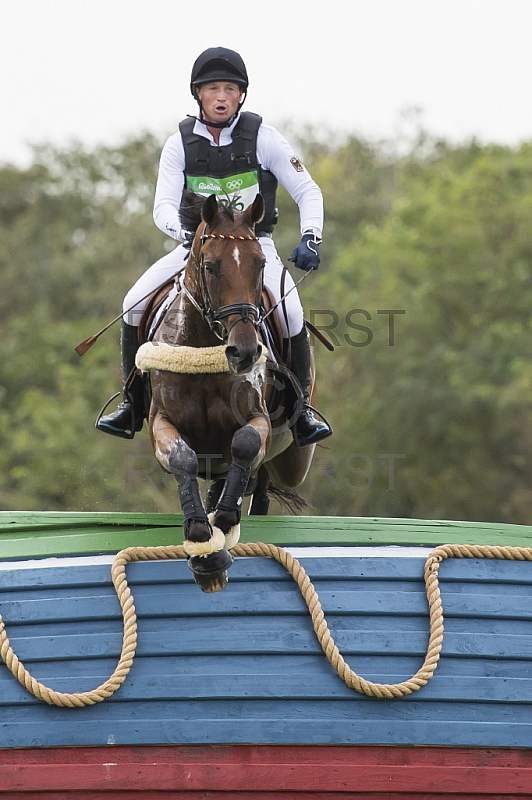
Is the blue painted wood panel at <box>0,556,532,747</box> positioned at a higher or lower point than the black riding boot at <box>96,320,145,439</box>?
lower

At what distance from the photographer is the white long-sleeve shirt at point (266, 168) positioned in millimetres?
5805

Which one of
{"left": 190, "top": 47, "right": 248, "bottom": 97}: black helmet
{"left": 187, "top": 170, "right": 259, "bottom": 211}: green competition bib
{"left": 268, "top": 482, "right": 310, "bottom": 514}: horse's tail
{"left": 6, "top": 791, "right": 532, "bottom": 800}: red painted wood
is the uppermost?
{"left": 190, "top": 47, "right": 248, "bottom": 97}: black helmet

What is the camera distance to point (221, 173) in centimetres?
584

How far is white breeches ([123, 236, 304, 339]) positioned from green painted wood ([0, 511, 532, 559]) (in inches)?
40.8

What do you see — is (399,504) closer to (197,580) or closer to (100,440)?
(100,440)

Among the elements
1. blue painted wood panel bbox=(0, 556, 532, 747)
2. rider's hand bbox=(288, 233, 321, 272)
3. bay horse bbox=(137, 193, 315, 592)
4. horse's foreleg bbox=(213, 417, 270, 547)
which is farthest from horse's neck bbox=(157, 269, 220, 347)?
blue painted wood panel bbox=(0, 556, 532, 747)

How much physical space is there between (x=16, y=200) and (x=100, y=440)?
11.3m

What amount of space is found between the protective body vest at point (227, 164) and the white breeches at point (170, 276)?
33 cm

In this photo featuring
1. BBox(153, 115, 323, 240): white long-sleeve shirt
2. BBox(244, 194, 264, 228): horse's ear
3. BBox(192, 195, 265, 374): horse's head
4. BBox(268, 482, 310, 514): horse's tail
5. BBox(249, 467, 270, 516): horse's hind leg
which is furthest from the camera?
BBox(268, 482, 310, 514): horse's tail

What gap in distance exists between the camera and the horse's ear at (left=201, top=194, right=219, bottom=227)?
4746 mm

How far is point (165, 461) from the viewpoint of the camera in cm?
497

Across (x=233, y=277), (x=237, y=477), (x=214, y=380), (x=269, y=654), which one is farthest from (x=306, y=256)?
(x=269, y=654)

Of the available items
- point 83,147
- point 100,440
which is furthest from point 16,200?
point 100,440

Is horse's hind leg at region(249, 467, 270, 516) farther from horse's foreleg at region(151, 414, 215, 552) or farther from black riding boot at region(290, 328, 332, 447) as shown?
horse's foreleg at region(151, 414, 215, 552)
